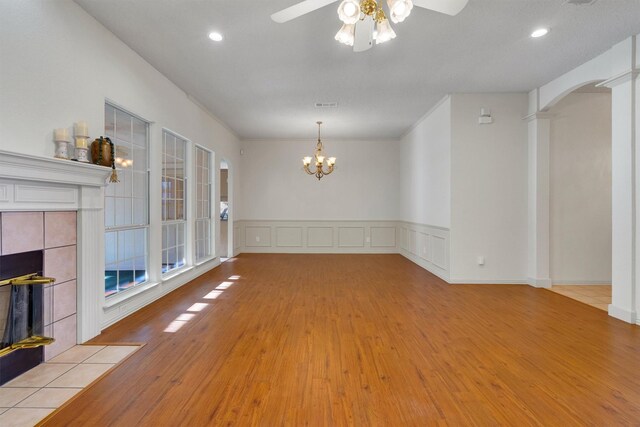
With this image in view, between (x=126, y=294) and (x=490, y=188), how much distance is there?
17.4 ft

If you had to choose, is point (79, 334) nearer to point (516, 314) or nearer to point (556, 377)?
point (556, 377)

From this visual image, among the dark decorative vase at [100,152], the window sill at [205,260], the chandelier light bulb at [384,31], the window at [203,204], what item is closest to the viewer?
the chandelier light bulb at [384,31]

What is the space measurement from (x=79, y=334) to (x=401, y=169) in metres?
7.50

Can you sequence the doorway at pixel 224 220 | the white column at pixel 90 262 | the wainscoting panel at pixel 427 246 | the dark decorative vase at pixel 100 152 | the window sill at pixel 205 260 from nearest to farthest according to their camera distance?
the white column at pixel 90 262 → the dark decorative vase at pixel 100 152 → the wainscoting panel at pixel 427 246 → the window sill at pixel 205 260 → the doorway at pixel 224 220

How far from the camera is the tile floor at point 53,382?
1.94 meters

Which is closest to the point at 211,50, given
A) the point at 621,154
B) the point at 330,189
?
the point at 621,154

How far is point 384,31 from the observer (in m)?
2.13

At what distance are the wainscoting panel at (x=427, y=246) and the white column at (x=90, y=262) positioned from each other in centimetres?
477

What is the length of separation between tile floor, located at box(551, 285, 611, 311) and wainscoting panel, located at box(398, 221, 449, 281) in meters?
1.59

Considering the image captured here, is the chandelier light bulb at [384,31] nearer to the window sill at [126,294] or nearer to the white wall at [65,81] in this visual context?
the white wall at [65,81]

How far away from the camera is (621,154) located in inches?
143

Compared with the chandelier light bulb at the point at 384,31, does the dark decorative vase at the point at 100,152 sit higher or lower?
lower

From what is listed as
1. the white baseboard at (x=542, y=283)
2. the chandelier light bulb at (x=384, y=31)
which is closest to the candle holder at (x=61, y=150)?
the chandelier light bulb at (x=384, y=31)

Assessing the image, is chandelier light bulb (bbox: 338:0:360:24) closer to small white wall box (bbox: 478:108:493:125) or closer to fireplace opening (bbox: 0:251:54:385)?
fireplace opening (bbox: 0:251:54:385)
